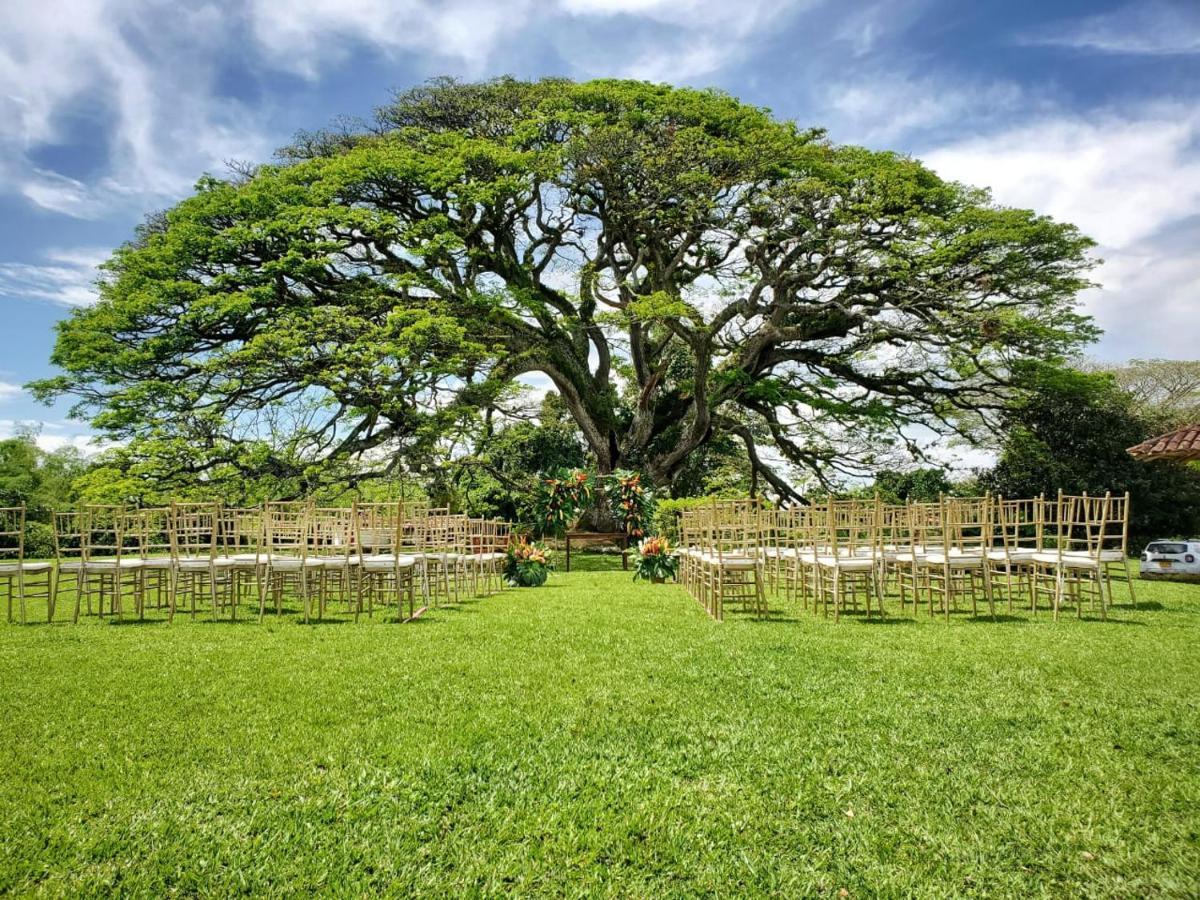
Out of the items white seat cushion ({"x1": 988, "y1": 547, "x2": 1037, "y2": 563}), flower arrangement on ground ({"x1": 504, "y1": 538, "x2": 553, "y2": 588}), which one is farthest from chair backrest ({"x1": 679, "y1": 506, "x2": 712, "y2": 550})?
white seat cushion ({"x1": 988, "y1": 547, "x2": 1037, "y2": 563})

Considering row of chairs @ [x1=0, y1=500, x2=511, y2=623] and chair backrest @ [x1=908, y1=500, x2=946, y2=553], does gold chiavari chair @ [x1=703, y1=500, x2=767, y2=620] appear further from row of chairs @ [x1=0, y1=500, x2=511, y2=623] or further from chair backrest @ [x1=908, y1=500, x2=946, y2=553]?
row of chairs @ [x1=0, y1=500, x2=511, y2=623]

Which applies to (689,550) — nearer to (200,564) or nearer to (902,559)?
(902,559)

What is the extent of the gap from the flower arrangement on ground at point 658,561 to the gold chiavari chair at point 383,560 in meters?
3.28

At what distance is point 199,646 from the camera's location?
16.7ft

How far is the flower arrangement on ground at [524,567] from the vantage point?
10.2 meters

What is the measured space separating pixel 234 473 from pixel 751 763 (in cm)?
1272

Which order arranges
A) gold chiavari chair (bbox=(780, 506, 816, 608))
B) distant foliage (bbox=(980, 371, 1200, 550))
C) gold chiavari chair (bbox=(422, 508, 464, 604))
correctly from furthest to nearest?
distant foliage (bbox=(980, 371, 1200, 550)) → gold chiavari chair (bbox=(422, 508, 464, 604)) → gold chiavari chair (bbox=(780, 506, 816, 608))

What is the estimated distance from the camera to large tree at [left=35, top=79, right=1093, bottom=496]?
1374 centimetres

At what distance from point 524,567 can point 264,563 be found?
3.95m

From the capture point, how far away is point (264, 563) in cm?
690

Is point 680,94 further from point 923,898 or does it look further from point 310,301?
point 923,898

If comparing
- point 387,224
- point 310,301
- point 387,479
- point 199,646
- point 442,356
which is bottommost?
point 199,646

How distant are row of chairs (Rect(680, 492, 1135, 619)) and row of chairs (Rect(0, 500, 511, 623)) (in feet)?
8.75

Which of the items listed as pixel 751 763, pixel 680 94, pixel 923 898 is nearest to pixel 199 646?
pixel 751 763
